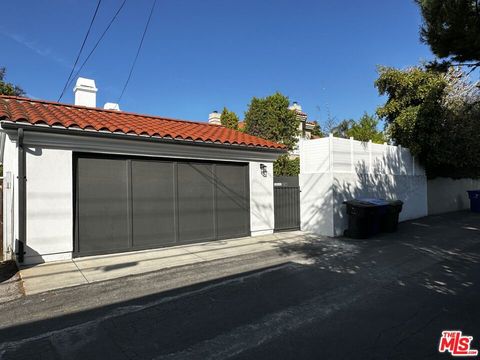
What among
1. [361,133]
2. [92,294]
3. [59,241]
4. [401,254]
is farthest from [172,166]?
[361,133]

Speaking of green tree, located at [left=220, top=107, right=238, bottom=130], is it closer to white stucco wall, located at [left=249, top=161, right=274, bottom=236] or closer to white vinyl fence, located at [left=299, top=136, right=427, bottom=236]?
white vinyl fence, located at [left=299, top=136, right=427, bottom=236]

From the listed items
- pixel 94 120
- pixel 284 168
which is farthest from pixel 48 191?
pixel 284 168

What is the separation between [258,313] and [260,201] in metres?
6.57

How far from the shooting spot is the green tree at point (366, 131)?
3048cm

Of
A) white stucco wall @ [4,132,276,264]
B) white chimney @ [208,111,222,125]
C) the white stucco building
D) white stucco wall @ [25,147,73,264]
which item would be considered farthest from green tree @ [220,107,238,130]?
white stucco wall @ [25,147,73,264]

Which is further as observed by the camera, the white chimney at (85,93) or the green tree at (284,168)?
the green tree at (284,168)

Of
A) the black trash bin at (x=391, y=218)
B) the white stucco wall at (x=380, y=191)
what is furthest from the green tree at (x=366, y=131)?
the black trash bin at (x=391, y=218)

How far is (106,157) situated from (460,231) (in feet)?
38.3

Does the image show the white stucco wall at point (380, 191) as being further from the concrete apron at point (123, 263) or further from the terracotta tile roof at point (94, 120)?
the concrete apron at point (123, 263)

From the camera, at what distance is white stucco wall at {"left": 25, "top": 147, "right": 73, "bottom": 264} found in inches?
284

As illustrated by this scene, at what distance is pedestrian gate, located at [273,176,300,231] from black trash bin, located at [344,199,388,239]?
5.92 feet

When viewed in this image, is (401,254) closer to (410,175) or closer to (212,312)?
(212,312)

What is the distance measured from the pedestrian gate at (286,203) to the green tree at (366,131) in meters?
18.7

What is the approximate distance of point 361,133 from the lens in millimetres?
31734
